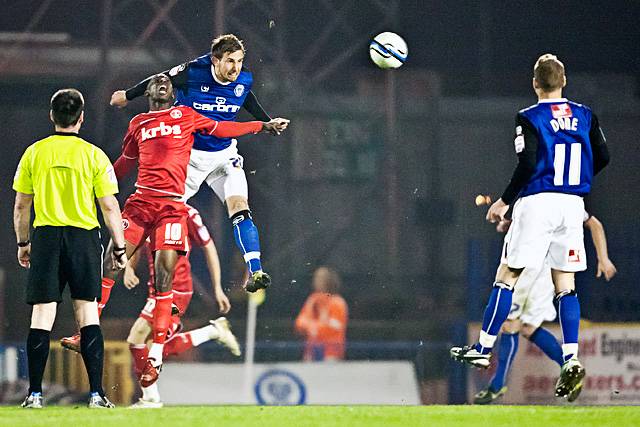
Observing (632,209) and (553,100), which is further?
(632,209)

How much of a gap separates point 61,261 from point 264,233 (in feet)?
7.01

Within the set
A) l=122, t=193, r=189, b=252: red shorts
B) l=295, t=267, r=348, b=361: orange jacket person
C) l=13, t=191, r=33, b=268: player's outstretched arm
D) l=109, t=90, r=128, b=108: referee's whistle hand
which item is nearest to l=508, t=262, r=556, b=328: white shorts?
l=295, t=267, r=348, b=361: orange jacket person

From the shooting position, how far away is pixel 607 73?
→ 28.5 feet

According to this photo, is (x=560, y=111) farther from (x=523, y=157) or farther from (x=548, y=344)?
(x=548, y=344)

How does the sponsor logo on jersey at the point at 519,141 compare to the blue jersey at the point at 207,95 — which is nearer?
the sponsor logo on jersey at the point at 519,141

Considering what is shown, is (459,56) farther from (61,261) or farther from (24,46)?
(61,261)

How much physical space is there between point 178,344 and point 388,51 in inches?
88.1

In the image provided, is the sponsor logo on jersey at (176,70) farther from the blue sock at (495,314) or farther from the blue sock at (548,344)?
the blue sock at (548,344)


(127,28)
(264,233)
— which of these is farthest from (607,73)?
(127,28)

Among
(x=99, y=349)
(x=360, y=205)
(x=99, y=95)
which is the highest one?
(x=99, y=95)

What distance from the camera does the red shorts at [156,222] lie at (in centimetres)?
747

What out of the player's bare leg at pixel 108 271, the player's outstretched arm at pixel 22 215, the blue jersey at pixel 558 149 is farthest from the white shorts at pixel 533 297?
the player's outstretched arm at pixel 22 215

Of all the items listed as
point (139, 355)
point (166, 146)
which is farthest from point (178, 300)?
point (166, 146)

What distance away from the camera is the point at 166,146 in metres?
7.49
